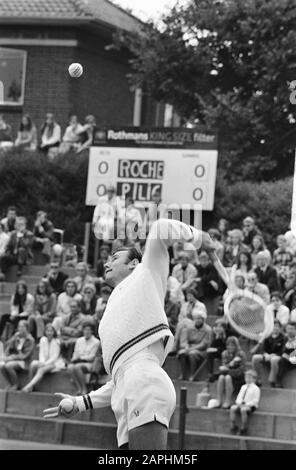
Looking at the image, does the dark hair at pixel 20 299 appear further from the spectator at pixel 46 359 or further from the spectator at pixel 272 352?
the spectator at pixel 272 352

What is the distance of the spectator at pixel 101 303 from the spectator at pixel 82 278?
0.39 m

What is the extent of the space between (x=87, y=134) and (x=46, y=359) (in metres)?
8.14

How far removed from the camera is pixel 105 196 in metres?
24.9

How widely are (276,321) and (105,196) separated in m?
6.42

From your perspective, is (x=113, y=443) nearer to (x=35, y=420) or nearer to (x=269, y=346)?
(x=35, y=420)

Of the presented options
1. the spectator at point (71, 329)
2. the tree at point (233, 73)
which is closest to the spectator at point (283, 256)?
the spectator at point (71, 329)

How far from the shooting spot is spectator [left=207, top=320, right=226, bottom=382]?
20084 millimetres

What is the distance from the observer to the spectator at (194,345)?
2036cm

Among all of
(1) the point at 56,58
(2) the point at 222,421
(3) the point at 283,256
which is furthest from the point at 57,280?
(1) the point at 56,58

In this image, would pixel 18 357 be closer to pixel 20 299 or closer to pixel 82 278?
pixel 20 299

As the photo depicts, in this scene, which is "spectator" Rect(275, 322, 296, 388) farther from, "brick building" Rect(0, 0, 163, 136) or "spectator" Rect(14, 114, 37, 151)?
"brick building" Rect(0, 0, 163, 136)

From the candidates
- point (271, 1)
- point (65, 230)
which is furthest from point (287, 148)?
point (65, 230)

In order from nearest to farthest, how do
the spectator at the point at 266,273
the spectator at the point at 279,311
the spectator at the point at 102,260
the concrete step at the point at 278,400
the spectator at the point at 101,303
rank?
the spectator at the point at 279,311 < the concrete step at the point at 278,400 < the spectator at the point at 266,273 < the spectator at the point at 101,303 < the spectator at the point at 102,260

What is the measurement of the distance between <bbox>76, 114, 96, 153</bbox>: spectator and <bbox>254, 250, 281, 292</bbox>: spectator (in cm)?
797
